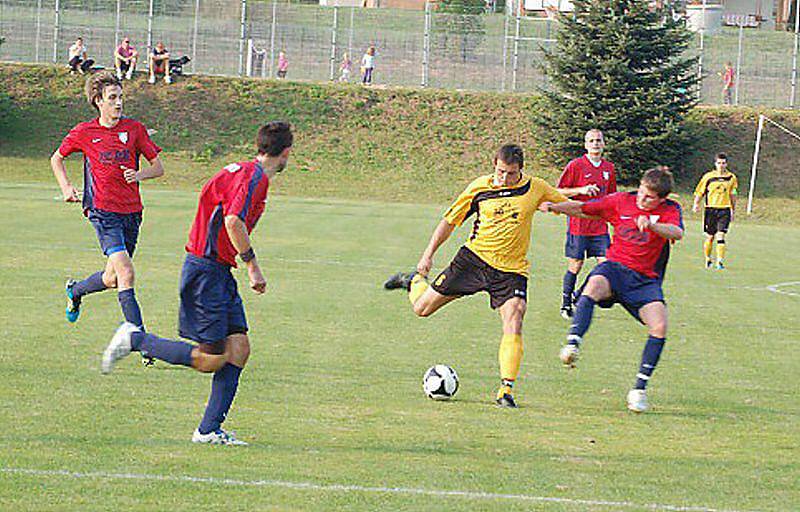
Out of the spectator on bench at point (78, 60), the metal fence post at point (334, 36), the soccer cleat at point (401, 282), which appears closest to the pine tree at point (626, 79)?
the metal fence post at point (334, 36)

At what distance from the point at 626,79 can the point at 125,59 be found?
65.7 feet

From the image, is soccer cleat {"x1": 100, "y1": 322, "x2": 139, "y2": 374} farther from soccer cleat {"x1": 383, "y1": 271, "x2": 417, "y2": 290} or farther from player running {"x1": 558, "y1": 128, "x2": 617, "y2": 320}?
player running {"x1": 558, "y1": 128, "x2": 617, "y2": 320}

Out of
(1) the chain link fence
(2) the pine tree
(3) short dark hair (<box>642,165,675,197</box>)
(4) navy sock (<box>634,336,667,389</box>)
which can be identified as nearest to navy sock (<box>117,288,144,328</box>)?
(4) navy sock (<box>634,336,667,389</box>)

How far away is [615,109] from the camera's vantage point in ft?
145

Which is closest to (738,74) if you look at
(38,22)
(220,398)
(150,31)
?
(150,31)

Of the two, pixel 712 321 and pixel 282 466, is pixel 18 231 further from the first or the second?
pixel 282 466

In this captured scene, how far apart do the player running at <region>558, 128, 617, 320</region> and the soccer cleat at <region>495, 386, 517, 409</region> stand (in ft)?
16.5

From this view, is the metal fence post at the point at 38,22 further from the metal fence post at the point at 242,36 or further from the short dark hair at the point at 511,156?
the short dark hair at the point at 511,156

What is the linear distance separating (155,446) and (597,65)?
3902 centimetres

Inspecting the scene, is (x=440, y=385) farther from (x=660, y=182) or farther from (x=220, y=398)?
(x=220, y=398)

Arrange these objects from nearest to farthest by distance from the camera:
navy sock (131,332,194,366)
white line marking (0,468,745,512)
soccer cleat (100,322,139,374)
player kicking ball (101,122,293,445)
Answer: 1. white line marking (0,468,745,512)
2. player kicking ball (101,122,293,445)
3. navy sock (131,332,194,366)
4. soccer cleat (100,322,139,374)

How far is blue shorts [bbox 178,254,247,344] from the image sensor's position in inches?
290

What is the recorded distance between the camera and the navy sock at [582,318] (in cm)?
944

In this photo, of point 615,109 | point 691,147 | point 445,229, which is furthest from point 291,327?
point 691,147
